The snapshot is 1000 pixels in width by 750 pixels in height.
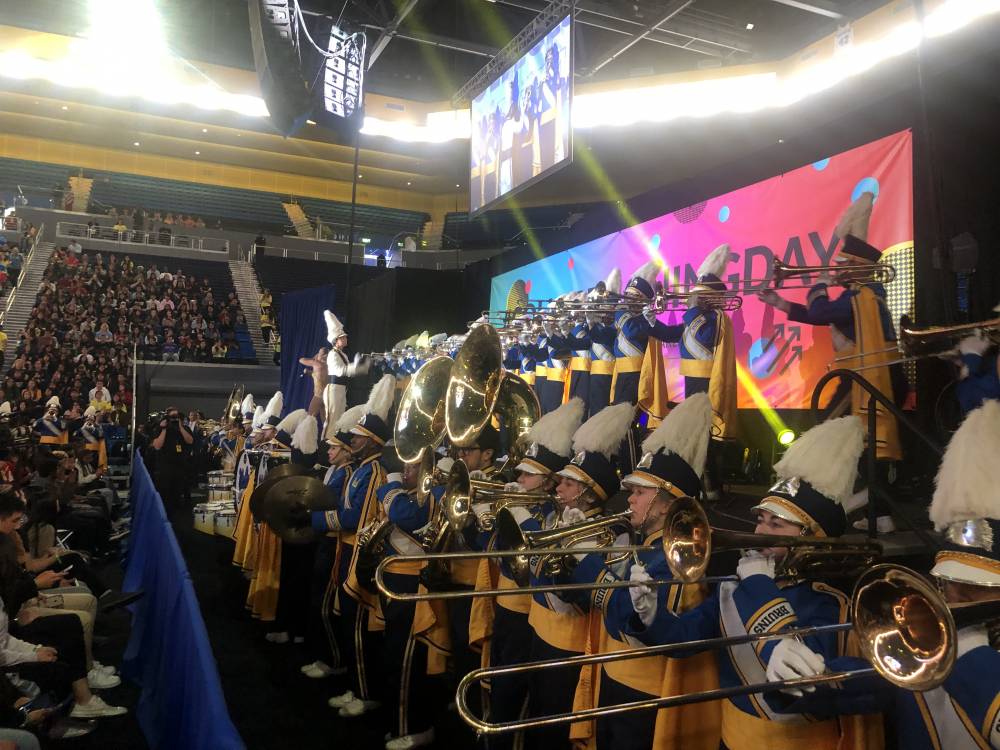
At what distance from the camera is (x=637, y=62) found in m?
14.7

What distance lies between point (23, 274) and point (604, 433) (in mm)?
20834

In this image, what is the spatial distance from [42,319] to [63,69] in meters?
6.70

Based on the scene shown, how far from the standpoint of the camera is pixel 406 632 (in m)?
4.23

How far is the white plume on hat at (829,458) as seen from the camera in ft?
7.79

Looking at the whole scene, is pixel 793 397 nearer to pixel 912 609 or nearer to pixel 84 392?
pixel 912 609

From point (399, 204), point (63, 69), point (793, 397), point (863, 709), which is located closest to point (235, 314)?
point (63, 69)

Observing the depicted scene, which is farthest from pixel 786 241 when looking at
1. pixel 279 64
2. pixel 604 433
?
pixel 279 64

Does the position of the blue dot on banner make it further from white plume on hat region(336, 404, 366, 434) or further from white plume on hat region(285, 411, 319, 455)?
white plume on hat region(285, 411, 319, 455)

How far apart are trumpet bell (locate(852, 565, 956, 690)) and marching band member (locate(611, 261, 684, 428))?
3058 millimetres

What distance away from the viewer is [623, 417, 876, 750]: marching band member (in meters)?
2.17

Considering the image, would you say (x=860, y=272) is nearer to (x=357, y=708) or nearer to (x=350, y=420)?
(x=350, y=420)

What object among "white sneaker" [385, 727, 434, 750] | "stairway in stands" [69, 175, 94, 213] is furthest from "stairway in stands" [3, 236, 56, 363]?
"white sneaker" [385, 727, 434, 750]

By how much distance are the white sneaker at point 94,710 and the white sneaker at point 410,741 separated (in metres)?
1.72

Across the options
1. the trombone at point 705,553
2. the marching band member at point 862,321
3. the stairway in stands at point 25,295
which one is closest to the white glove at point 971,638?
the trombone at point 705,553
